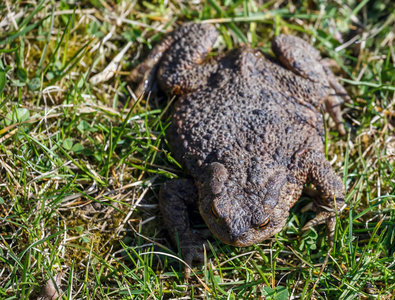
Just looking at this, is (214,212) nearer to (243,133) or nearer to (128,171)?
(243,133)

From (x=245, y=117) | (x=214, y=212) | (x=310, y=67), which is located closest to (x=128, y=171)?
(x=214, y=212)

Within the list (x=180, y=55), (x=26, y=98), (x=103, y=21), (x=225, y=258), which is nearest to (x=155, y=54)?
(x=180, y=55)

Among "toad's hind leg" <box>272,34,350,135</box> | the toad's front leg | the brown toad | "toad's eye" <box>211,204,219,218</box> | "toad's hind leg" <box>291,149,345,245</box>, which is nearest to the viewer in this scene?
"toad's eye" <box>211,204,219,218</box>

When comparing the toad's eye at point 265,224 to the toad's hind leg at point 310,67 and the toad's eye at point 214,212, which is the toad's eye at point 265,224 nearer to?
the toad's eye at point 214,212

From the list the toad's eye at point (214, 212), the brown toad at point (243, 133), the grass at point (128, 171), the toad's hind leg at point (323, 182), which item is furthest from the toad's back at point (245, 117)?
the toad's eye at point (214, 212)

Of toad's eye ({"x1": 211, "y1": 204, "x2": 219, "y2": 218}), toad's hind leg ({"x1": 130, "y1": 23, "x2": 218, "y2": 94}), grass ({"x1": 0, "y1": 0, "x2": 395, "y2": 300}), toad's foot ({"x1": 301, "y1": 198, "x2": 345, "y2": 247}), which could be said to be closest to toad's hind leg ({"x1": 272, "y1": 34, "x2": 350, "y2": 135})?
grass ({"x1": 0, "y1": 0, "x2": 395, "y2": 300})

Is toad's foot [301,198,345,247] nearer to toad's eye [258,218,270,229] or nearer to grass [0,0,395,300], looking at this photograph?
grass [0,0,395,300]
